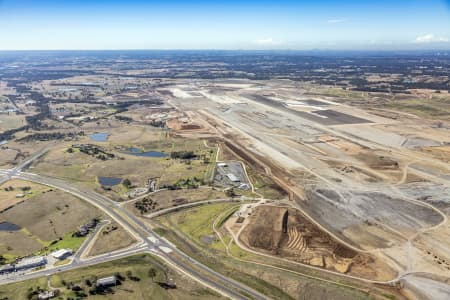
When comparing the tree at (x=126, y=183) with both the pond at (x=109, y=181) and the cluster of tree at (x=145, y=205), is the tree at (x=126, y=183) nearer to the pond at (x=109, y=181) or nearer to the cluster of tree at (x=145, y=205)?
the pond at (x=109, y=181)

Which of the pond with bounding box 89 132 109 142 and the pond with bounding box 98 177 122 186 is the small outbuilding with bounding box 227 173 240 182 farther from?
the pond with bounding box 89 132 109 142

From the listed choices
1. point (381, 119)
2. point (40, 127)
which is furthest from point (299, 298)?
point (40, 127)

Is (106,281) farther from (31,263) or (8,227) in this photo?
(8,227)

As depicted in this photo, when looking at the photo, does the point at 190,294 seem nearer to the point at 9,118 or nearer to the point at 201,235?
the point at 201,235

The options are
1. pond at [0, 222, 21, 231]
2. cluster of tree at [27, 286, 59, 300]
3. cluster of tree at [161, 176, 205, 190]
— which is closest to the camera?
cluster of tree at [27, 286, 59, 300]

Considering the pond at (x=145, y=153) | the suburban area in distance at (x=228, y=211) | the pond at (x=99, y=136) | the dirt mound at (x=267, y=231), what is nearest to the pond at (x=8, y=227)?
the suburban area in distance at (x=228, y=211)

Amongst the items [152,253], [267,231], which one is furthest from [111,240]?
[267,231]

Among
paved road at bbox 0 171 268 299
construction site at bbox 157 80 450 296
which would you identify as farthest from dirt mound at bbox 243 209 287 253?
paved road at bbox 0 171 268 299
